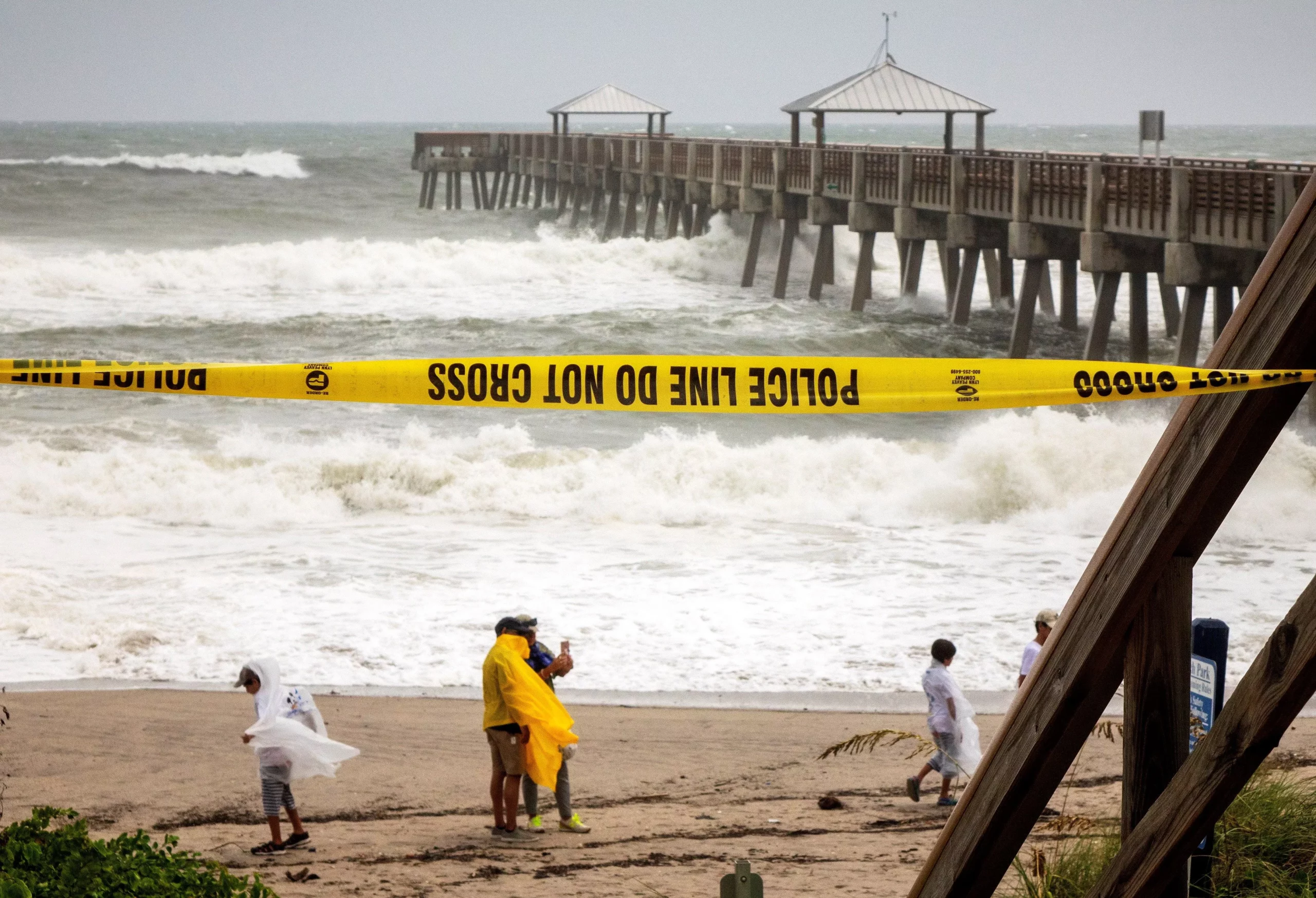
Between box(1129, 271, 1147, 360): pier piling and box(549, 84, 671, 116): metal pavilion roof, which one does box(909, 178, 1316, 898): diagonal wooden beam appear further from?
box(549, 84, 671, 116): metal pavilion roof

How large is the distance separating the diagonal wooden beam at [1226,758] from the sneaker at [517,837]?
4.67m

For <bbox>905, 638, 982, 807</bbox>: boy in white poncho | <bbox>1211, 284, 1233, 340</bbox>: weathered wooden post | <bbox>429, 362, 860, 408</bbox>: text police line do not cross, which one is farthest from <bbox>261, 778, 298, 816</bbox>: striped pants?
<bbox>1211, 284, 1233, 340</bbox>: weathered wooden post

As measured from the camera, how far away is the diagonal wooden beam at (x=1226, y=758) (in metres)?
2.11

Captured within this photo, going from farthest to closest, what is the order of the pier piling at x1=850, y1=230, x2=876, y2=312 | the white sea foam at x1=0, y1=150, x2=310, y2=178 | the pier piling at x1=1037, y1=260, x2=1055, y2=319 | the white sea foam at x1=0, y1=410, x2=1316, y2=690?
the white sea foam at x1=0, y1=150, x2=310, y2=178 < the pier piling at x1=1037, y1=260, x2=1055, y2=319 < the pier piling at x1=850, y1=230, x2=876, y2=312 < the white sea foam at x1=0, y1=410, x2=1316, y2=690

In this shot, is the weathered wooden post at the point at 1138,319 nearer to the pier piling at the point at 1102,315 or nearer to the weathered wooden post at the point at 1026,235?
the pier piling at the point at 1102,315

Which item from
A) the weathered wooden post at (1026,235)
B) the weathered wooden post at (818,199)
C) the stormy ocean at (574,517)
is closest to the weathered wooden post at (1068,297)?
the stormy ocean at (574,517)

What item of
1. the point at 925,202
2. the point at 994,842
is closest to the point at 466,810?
the point at 994,842

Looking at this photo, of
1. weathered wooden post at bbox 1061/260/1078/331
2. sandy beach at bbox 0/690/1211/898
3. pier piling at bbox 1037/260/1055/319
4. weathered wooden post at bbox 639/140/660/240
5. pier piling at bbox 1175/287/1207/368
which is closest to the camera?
sandy beach at bbox 0/690/1211/898

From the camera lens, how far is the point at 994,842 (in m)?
2.35

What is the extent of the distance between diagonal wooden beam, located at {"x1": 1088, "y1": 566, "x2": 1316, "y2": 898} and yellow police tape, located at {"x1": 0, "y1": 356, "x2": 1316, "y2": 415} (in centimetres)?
90

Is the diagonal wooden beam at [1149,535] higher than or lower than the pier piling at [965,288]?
higher

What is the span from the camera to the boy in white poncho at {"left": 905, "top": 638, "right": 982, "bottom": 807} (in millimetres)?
6883

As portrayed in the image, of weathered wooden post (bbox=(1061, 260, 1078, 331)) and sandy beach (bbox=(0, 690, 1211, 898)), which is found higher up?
weathered wooden post (bbox=(1061, 260, 1078, 331))

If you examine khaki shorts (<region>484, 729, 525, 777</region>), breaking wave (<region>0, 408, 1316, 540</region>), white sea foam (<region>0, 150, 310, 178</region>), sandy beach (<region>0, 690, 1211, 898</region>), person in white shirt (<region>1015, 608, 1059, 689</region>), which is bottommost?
breaking wave (<region>0, 408, 1316, 540</region>)
